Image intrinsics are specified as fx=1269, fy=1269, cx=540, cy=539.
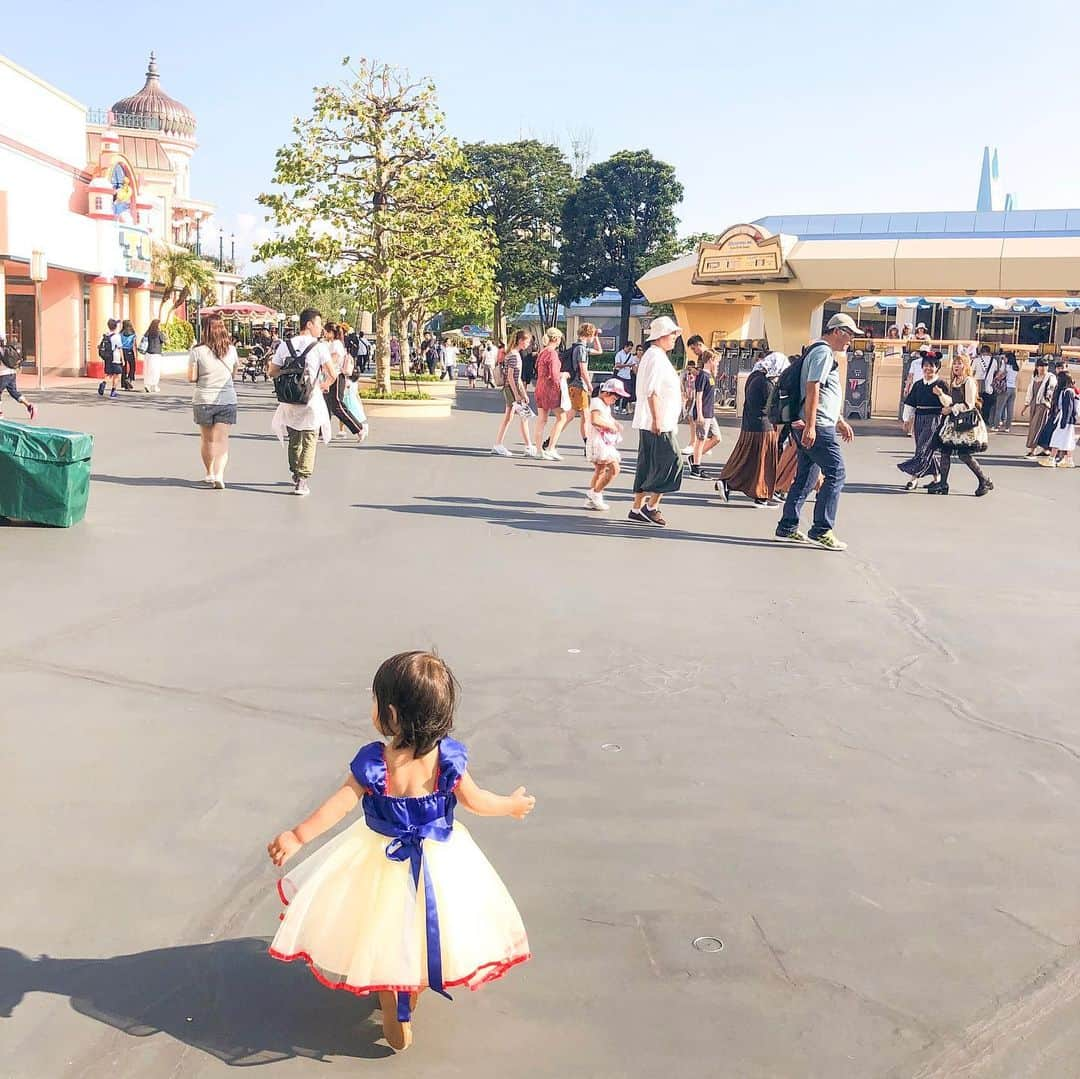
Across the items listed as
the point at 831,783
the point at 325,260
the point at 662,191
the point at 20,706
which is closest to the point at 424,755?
the point at 831,783

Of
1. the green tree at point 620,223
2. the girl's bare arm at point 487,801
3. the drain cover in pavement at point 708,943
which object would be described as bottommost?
the drain cover in pavement at point 708,943

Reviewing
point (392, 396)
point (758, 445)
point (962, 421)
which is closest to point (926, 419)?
point (962, 421)

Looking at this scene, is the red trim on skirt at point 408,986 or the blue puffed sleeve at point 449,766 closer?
the red trim on skirt at point 408,986

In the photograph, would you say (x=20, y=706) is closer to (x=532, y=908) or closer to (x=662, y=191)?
(x=532, y=908)

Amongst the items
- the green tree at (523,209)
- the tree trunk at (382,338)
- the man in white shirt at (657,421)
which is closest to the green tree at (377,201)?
the tree trunk at (382,338)

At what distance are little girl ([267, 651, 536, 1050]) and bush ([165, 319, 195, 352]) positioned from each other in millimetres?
41757

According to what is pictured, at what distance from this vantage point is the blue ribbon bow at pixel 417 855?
9.58 feet

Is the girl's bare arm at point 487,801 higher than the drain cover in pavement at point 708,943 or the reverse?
higher

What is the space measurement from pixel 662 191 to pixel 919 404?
5371 centimetres

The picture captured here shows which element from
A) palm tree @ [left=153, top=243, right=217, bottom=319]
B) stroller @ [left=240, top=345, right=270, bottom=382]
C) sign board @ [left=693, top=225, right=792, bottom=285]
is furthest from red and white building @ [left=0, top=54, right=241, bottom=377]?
sign board @ [left=693, top=225, right=792, bottom=285]

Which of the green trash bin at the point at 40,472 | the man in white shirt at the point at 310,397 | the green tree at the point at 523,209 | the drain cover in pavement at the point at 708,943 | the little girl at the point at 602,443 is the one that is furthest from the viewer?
the green tree at the point at 523,209

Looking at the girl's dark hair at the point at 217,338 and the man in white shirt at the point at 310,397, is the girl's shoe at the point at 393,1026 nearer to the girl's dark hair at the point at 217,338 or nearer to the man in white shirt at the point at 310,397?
the man in white shirt at the point at 310,397

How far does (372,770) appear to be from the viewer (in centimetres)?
297

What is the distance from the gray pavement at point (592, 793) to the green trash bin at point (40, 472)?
0.76 ft
